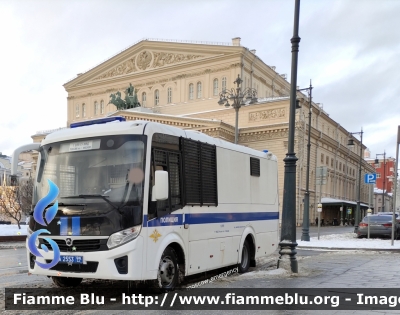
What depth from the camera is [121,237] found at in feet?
24.3

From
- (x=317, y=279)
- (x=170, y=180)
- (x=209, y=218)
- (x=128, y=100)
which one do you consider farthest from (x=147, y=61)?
(x=170, y=180)

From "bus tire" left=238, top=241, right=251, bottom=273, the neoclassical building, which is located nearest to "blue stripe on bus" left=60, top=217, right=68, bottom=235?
"bus tire" left=238, top=241, right=251, bottom=273

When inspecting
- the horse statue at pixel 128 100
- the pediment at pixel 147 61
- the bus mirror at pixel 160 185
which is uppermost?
the pediment at pixel 147 61

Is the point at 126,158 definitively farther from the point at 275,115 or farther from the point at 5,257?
the point at 275,115

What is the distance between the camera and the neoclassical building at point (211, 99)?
5694 centimetres

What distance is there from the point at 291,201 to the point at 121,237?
202 inches

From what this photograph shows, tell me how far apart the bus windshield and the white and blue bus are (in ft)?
0.05

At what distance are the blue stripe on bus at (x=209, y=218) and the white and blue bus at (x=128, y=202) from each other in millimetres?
19

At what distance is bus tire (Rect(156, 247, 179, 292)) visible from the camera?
26.3ft

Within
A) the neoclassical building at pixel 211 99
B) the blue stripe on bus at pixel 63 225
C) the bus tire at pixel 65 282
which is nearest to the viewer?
the blue stripe on bus at pixel 63 225

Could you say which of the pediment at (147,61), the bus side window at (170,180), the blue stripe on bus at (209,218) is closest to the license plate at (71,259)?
the blue stripe on bus at (209,218)

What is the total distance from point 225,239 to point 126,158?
3.54 metres

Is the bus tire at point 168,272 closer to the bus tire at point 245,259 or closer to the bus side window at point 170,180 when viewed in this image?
the bus side window at point 170,180

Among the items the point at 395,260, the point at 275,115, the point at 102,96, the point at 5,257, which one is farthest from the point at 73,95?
the point at 395,260
